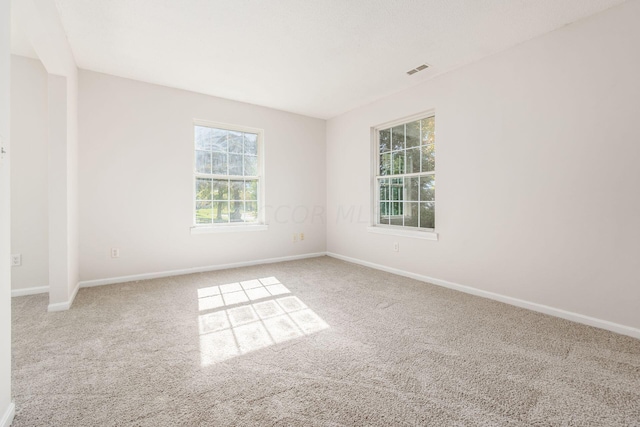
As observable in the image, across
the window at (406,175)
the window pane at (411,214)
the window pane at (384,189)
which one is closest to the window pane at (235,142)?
the window at (406,175)

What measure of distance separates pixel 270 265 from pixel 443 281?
8.07 ft

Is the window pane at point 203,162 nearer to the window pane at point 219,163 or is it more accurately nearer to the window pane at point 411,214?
the window pane at point 219,163

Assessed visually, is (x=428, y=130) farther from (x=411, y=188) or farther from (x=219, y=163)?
(x=219, y=163)

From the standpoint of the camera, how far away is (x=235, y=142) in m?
4.32

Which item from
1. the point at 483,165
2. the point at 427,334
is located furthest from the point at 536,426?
the point at 483,165

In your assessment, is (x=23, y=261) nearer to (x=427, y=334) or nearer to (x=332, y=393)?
(x=332, y=393)

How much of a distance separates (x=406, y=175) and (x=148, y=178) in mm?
3354

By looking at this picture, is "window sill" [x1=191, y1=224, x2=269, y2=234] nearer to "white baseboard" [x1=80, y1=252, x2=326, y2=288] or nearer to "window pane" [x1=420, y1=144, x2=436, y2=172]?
"white baseboard" [x1=80, y1=252, x2=326, y2=288]

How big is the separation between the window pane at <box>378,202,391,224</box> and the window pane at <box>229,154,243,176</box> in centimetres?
223

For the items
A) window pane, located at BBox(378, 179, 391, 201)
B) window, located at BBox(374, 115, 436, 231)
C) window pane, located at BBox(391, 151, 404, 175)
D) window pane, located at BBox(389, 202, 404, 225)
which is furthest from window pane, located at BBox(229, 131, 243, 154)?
window pane, located at BBox(389, 202, 404, 225)

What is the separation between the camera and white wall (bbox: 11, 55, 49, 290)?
9.90ft

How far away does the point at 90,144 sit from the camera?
10.7 ft

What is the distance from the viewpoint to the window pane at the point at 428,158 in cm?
350

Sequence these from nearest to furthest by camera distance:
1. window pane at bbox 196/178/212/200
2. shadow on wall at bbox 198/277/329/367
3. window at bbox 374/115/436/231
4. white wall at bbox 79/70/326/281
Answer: shadow on wall at bbox 198/277/329/367
white wall at bbox 79/70/326/281
window at bbox 374/115/436/231
window pane at bbox 196/178/212/200
